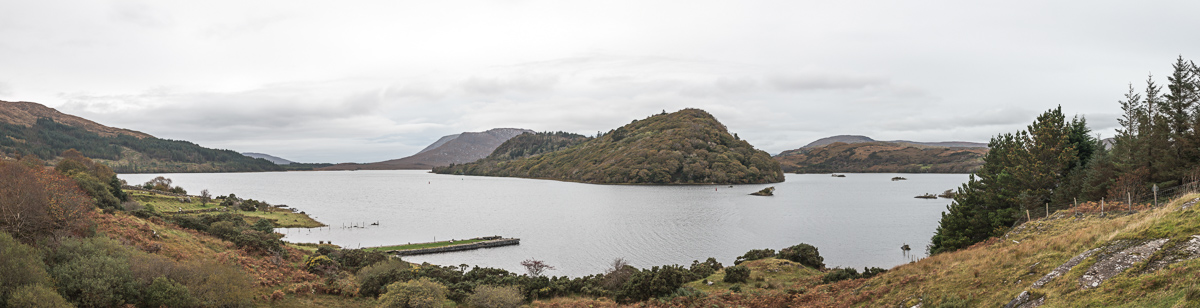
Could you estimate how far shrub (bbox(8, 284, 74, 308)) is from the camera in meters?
13.4

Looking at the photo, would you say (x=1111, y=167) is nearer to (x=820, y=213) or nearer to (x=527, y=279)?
(x=527, y=279)

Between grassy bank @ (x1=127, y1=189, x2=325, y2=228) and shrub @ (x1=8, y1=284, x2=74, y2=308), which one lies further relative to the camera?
grassy bank @ (x1=127, y1=189, x2=325, y2=228)

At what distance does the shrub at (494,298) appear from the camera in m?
22.6

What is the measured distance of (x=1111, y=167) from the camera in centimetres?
3244

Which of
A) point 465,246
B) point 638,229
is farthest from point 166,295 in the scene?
point 638,229

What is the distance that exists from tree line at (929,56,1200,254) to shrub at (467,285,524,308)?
92.4 feet

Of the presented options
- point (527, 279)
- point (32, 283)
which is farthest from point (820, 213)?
point (32, 283)

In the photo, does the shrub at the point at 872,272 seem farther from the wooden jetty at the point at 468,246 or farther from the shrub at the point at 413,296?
the wooden jetty at the point at 468,246

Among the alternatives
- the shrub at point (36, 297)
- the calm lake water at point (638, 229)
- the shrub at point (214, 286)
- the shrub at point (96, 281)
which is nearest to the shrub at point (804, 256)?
the calm lake water at point (638, 229)

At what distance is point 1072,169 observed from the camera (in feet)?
119

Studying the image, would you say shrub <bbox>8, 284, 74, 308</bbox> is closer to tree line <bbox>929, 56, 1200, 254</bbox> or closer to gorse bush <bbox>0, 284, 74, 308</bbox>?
gorse bush <bbox>0, 284, 74, 308</bbox>

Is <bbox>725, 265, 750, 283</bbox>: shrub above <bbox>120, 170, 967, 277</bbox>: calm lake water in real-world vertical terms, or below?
above

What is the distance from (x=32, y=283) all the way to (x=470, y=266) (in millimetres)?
29000

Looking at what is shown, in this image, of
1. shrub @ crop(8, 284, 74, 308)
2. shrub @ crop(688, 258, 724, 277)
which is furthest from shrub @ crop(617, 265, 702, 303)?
shrub @ crop(8, 284, 74, 308)
